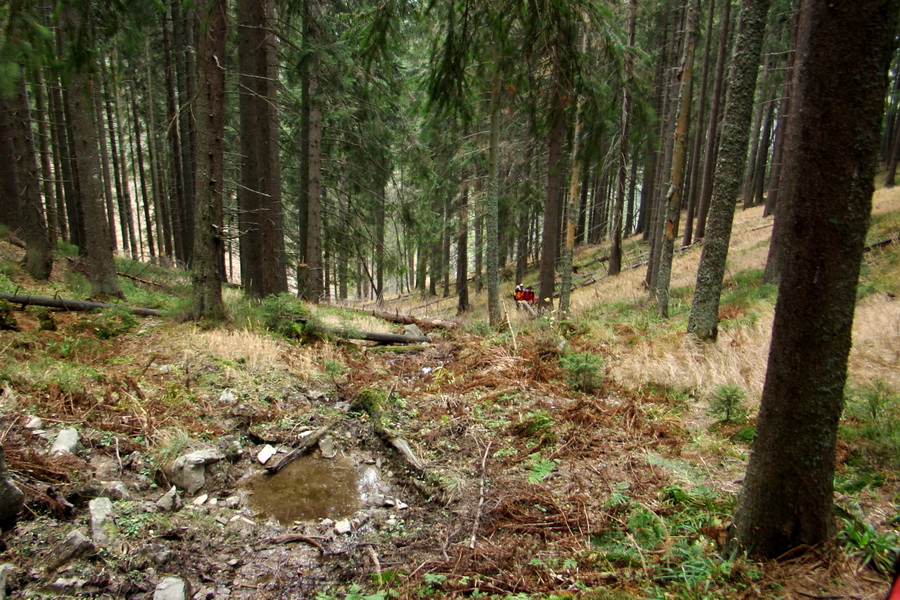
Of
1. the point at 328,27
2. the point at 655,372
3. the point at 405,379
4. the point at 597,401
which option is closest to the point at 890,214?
the point at 655,372

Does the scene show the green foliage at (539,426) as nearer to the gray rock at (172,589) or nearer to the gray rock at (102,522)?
the gray rock at (172,589)

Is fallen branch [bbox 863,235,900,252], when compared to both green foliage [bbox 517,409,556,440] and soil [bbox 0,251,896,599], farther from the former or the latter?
green foliage [bbox 517,409,556,440]

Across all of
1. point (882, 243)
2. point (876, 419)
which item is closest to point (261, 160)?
point (876, 419)

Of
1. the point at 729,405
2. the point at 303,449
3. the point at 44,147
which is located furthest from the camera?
the point at 44,147

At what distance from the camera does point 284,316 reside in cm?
857

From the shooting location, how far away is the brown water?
4.25 metres

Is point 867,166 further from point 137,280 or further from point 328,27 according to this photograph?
point 137,280

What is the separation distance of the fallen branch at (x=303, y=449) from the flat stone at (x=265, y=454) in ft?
0.40

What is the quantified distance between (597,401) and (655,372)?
49.7 inches

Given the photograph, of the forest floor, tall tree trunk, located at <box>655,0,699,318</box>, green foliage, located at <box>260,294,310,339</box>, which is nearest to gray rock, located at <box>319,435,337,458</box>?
the forest floor

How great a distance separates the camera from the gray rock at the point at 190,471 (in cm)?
423

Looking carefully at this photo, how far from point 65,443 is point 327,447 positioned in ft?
7.80

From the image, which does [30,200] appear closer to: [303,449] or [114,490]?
[303,449]

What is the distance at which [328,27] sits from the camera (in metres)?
12.8
